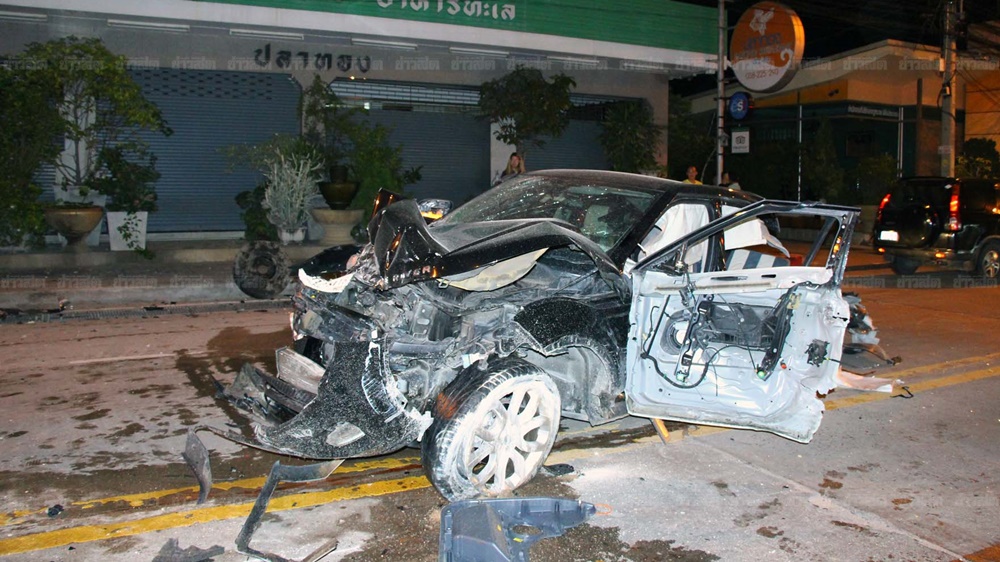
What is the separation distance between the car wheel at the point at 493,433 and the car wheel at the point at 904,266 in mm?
11183

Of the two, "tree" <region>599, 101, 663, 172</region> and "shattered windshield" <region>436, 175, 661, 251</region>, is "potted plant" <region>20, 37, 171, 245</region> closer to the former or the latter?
"shattered windshield" <region>436, 175, 661, 251</region>

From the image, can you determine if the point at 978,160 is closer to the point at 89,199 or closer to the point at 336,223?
the point at 336,223

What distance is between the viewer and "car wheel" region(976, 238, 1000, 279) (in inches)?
515

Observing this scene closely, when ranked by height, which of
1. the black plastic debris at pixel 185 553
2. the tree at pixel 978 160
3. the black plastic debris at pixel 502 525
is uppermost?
the tree at pixel 978 160

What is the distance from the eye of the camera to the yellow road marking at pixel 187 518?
3732 mm

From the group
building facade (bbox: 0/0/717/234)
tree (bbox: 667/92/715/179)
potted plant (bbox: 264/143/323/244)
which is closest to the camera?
potted plant (bbox: 264/143/323/244)

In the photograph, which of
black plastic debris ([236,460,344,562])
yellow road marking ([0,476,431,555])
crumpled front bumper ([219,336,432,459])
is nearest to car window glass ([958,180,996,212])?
yellow road marking ([0,476,431,555])

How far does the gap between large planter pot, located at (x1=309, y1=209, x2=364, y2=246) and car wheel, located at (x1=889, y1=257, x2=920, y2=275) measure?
→ 30.1 feet

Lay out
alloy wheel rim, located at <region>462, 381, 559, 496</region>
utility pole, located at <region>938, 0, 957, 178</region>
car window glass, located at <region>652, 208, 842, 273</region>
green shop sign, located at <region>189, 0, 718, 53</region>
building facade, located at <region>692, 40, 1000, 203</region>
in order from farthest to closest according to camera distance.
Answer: building facade, located at <region>692, 40, 1000, 203</region> < utility pole, located at <region>938, 0, 957, 178</region> < green shop sign, located at <region>189, 0, 718, 53</region> < car window glass, located at <region>652, 208, 842, 273</region> < alloy wheel rim, located at <region>462, 381, 559, 496</region>

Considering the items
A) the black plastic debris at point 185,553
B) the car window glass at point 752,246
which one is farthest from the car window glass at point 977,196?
the black plastic debris at point 185,553

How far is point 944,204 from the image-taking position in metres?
13.0

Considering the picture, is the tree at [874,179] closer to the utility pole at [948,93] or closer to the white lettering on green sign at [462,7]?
the utility pole at [948,93]

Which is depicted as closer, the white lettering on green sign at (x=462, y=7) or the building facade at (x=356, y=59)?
the building facade at (x=356, y=59)

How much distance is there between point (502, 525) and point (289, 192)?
1057 cm
